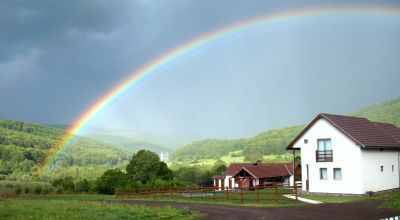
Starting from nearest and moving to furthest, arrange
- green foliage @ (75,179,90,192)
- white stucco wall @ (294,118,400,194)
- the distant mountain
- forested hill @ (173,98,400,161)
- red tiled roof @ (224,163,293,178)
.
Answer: white stucco wall @ (294,118,400,194), red tiled roof @ (224,163,293,178), green foliage @ (75,179,90,192), the distant mountain, forested hill @ (173,98,400,161)

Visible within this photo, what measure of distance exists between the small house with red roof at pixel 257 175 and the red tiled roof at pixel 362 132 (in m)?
19.5

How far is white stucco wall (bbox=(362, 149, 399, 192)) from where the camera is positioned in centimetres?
3781

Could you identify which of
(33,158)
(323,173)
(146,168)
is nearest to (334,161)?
(323,173)

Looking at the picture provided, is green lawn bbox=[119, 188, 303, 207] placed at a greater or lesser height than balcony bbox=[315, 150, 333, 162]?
lesser

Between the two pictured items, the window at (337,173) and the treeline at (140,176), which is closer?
the window at (337,173)

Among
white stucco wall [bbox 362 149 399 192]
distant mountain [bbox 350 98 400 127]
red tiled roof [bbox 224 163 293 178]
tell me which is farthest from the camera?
distant mountain [bbox 350 98 400 127]

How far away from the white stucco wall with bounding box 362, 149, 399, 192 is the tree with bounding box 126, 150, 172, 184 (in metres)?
47.7

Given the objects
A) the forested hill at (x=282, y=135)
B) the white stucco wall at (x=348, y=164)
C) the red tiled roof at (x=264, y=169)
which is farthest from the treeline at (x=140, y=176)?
the forested hill at (x=282, y=135)

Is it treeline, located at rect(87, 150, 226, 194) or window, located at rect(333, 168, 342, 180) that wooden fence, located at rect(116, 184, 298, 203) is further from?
treeline, located at rect(87, 150, 226, 194)

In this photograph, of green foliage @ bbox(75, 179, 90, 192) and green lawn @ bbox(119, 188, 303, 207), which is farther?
green foliage @ bbox(75, 179, 90, 192)

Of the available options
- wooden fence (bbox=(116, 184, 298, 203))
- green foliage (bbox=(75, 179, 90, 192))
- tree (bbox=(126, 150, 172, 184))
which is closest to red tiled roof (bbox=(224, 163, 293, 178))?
wooden fence (bbox=(116, 184, 298, 203))

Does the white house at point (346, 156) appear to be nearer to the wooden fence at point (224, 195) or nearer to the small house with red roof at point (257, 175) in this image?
the wooden fence at point (224, 195)

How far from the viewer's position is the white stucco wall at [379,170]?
124ft

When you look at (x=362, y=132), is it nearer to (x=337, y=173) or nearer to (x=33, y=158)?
(x=337, y=173)
